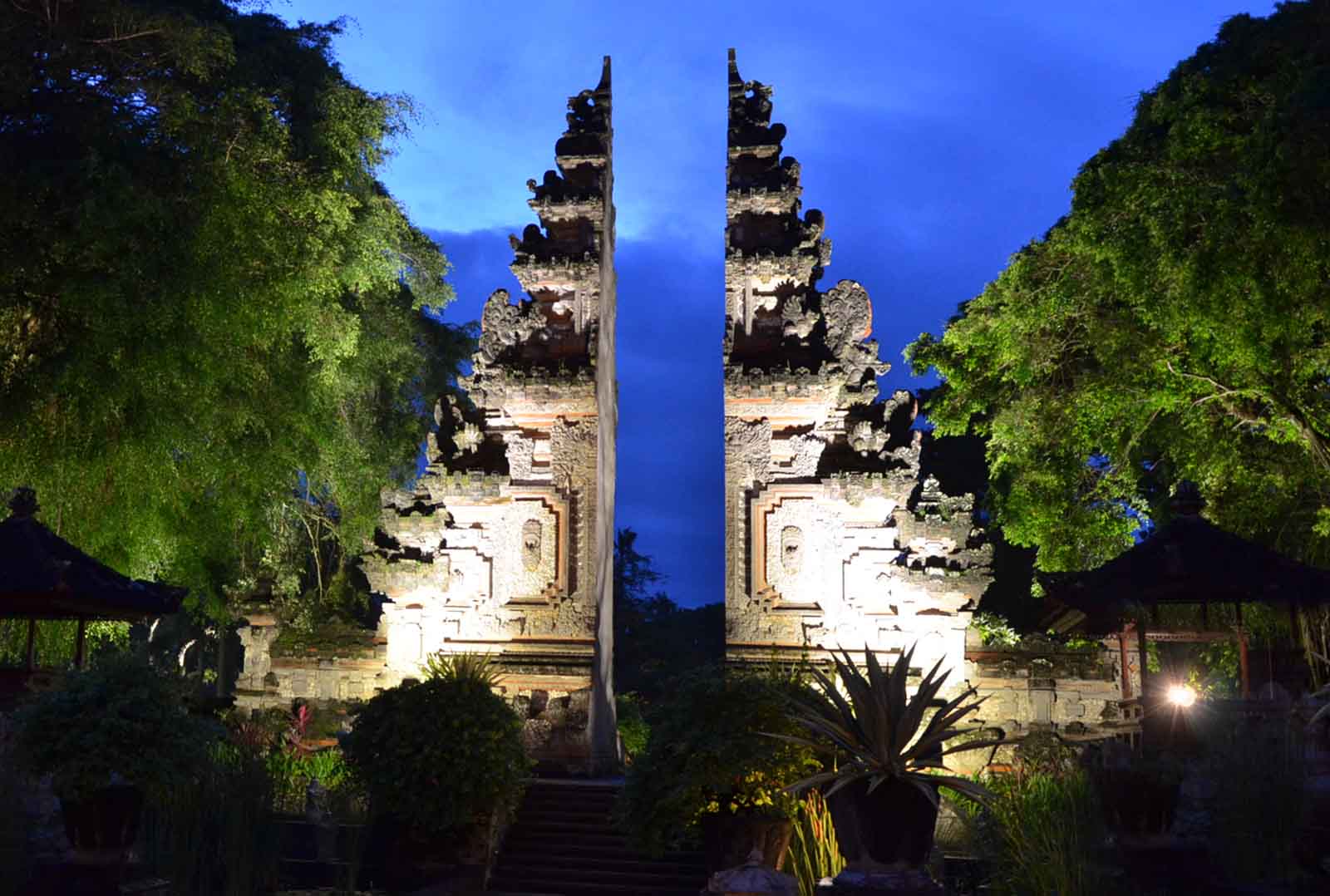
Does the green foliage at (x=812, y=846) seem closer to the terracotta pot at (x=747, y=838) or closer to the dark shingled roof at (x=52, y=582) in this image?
the terracotta pot at (x=747, y=838)

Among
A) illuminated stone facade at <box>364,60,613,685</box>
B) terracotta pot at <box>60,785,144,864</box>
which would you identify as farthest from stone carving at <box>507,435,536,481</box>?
terracotta pot at <box>60,785,144,864</box>

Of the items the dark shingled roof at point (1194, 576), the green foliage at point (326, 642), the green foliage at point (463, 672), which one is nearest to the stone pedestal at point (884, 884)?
the dark shingled roof at point (1194, 576)

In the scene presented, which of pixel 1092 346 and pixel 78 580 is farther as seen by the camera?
pixel 1092 346

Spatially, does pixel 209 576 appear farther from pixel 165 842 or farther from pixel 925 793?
pixel 925 793

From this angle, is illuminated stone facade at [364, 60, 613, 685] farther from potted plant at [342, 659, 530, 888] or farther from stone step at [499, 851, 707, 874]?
potted plant at [342, 659, 530, 888]

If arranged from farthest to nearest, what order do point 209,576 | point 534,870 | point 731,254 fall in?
point 209,576, point 731,254, point 534,870

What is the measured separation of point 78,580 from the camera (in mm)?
9883

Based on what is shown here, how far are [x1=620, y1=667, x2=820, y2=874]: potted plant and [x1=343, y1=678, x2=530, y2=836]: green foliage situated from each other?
1.32 meters

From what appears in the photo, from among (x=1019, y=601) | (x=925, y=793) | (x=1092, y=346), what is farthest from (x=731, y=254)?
(x=1019, y=601)

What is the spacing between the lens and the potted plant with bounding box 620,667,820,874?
926 cm

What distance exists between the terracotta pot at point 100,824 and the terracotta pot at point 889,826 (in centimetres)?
469

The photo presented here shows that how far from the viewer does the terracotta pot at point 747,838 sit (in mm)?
9281

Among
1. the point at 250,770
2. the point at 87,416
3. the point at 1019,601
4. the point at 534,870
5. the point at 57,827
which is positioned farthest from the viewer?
the point at 1019,601

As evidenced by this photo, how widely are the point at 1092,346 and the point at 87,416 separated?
11.1 m
